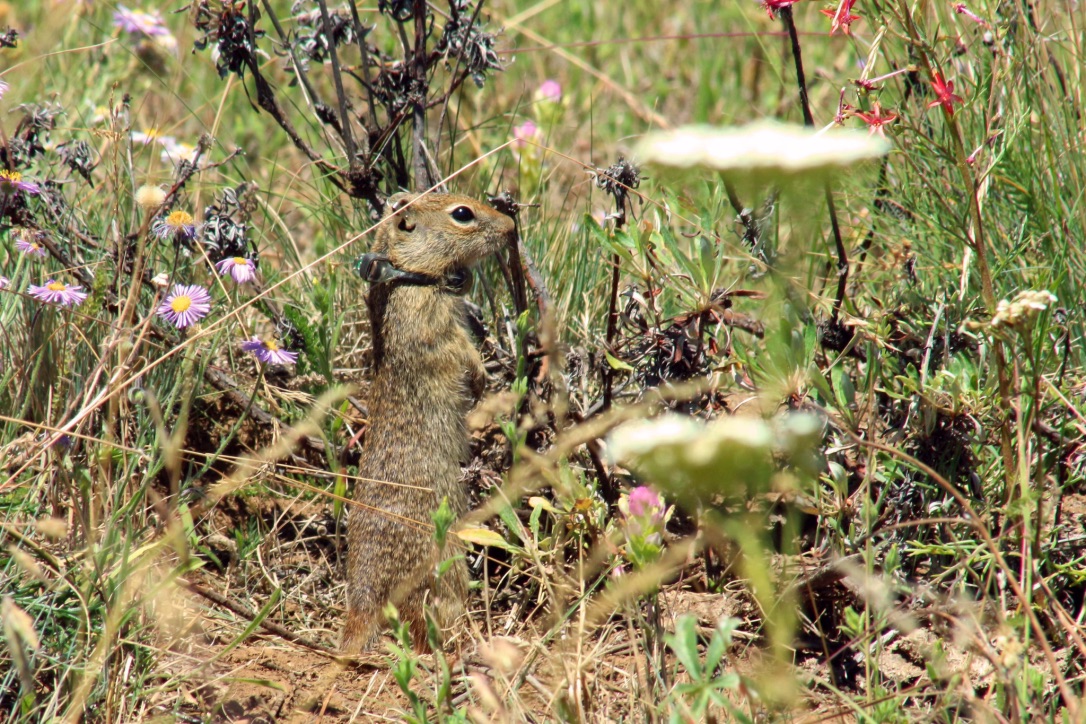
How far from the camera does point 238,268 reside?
341 cm

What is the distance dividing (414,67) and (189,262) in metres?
1.13

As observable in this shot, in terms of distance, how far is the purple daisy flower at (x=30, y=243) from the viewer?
11.0 ft

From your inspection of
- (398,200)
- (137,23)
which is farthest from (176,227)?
(137,23)

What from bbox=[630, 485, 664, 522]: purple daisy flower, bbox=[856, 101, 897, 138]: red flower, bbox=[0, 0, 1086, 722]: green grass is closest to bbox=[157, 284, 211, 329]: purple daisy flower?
bbox=[0, 0, 1086, 722]: green grass

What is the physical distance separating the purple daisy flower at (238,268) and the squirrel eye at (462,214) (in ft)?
2.63

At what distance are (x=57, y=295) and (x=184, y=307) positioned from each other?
14.6 inches

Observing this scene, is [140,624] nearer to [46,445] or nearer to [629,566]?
[46,445]

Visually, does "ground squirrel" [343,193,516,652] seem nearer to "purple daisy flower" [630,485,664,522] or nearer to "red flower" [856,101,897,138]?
"purple daisy flower" [630,485,664,522]

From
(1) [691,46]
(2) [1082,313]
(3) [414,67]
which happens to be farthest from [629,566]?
(1) [691,46]

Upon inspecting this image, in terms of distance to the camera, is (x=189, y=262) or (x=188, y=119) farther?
(x=188, y=119)

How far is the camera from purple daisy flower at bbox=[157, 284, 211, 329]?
3240mm

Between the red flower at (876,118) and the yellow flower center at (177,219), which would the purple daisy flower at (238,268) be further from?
the red flower at (876,118)

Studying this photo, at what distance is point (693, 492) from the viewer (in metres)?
1.60

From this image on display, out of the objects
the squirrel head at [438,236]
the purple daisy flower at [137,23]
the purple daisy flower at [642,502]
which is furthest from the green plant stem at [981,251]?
the purple daisy flower at [137,23]
